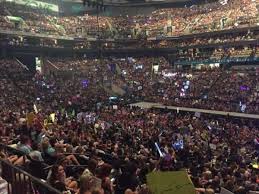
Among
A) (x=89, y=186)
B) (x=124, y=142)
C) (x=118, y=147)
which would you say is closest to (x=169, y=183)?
(x=89, y=186)

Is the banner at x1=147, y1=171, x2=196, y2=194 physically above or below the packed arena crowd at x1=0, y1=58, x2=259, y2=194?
above

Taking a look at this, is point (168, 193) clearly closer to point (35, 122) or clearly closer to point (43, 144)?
point (43, 144)

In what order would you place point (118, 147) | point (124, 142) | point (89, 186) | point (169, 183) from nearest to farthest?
point (89, 186) → point (169, 183) → point (118, 147) → point (124, 142)

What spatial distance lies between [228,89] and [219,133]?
65.2ft

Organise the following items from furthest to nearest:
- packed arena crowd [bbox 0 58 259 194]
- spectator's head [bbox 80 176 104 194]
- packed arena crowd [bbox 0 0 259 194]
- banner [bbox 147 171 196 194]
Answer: packed arena crowd [bbox 0 0 259 194] < packed arena crowd [bbox 0 58 259 194] < banner [bbox 147 171 196 194] < spectator's head [bbox 80 176 104 194]

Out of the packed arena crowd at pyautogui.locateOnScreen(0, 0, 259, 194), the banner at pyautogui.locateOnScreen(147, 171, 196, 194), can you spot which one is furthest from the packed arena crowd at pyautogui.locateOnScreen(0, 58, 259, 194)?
the banner at pyautogui.locateOnScreen(147, 171, 196, 194)

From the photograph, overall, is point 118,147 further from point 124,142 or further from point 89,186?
point 89,186

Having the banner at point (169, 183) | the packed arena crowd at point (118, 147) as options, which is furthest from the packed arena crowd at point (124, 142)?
the banner at point (169, 183)

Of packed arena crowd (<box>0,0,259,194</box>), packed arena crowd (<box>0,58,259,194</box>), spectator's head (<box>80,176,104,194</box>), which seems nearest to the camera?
spectator's head (<box>80,176,104,194</box>)

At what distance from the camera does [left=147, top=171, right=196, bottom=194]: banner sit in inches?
295

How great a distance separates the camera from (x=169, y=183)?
758 cm

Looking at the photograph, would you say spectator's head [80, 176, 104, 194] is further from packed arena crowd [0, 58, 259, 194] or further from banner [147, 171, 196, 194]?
banner [147, 171, 196, 194]

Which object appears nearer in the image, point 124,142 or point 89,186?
point 89,186

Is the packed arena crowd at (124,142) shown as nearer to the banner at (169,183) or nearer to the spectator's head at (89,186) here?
the spectator's head at (89,186)
